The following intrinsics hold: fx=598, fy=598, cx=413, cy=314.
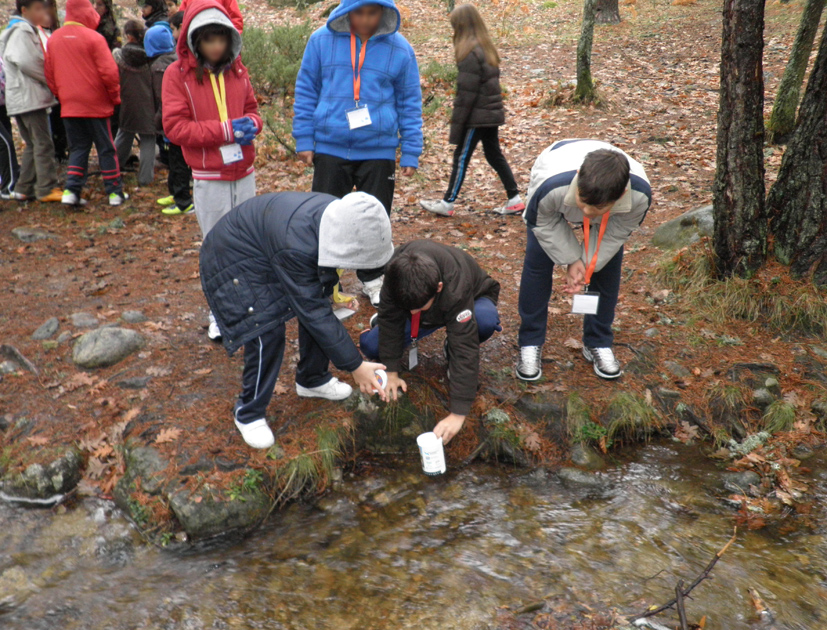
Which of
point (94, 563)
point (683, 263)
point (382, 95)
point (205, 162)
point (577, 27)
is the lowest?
point (94, 563)

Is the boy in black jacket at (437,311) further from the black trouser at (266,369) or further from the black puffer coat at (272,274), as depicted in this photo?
the black trouser at (266,369)

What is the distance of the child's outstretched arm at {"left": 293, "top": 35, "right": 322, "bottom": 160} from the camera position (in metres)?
4.63

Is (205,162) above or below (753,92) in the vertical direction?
below

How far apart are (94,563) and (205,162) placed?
2.78m

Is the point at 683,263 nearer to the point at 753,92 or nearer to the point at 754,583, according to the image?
the point at 753,92

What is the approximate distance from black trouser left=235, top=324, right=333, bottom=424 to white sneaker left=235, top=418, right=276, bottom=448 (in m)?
0.03

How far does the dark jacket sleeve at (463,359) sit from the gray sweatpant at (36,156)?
6434 mm

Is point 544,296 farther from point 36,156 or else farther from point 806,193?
point 36,156

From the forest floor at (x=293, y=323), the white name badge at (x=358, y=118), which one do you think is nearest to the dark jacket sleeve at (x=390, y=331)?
the forest floor at (x=293, y=323)

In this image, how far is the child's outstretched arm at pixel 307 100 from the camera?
4629mm

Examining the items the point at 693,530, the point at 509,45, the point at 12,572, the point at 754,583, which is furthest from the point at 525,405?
the point at 509,45

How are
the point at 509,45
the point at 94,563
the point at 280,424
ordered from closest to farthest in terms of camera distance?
1. the point at 94,563
2. the point at 280,424
3. the point at 509,45

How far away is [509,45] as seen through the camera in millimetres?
14648

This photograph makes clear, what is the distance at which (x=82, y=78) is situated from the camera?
6.84 meters
